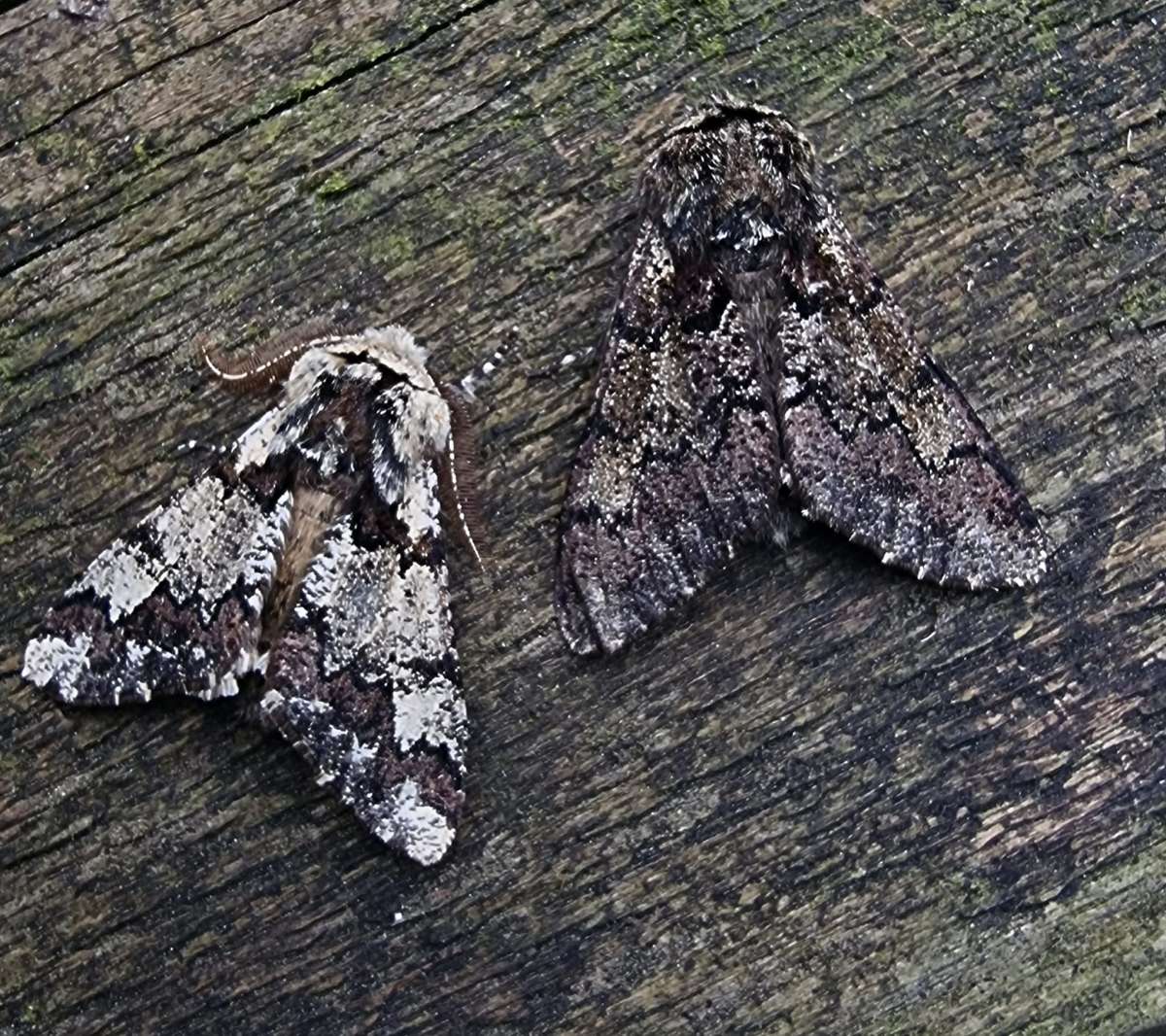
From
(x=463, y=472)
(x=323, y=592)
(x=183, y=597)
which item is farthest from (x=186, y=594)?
(x=463, y=472)

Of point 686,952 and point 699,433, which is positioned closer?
point 686,952

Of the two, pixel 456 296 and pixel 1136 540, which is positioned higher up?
pixel 456 296

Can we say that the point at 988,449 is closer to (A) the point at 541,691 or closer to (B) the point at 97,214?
(A) the point at 541,691

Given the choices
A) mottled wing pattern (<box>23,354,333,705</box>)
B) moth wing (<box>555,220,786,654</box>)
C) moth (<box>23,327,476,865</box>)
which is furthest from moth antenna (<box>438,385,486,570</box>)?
mottled wing pattern (<box>23,354,333,705</box>)

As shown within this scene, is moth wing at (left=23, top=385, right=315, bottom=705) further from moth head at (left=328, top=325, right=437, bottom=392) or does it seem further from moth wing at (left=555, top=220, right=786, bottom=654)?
moth wing at (left=555, top=220, right=786, bottom=654)

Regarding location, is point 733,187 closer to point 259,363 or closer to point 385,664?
A: point 259,363

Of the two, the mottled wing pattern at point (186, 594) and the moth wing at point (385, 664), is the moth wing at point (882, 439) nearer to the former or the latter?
the moth wing at point (385, 664)

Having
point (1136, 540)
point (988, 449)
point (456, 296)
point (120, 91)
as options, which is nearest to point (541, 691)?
point (456, 296)

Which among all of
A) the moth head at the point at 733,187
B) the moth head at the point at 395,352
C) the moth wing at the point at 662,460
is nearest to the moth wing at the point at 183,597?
the moth head at the point at 395,352
